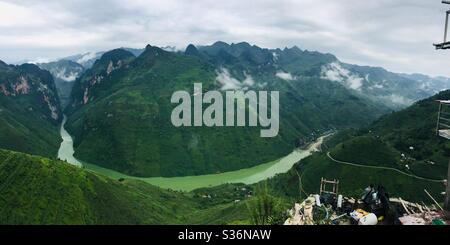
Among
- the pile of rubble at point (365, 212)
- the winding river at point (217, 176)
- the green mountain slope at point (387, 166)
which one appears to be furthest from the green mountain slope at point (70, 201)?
the pile of rubble at point (365, 212)

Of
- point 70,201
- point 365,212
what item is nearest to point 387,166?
point 70,201

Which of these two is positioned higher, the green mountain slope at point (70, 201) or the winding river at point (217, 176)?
the green mountain slope at point (70, 201)

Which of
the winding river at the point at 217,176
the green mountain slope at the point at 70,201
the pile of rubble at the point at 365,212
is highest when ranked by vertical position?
the pile of rubble at the point at 365,212

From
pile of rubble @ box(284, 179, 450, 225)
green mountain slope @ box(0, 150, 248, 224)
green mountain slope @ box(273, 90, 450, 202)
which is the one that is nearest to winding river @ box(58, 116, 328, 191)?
green mountain slope @ box(273, 90, 450, 202)

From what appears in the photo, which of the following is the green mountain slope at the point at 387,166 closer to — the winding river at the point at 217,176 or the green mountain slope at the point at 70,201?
the green mountain slope at the point at 70,201

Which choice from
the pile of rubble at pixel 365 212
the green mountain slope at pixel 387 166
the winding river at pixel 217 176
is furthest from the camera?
the winding river at pixel 217 176

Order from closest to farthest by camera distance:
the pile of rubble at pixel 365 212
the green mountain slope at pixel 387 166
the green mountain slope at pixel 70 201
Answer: the pile of rubble at pixel 365 212 < the green mountain slope at pixel 70 201 < the green mountain slope at pixel 387 166

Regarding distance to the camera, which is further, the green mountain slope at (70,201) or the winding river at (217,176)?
the winding river at (217,176)

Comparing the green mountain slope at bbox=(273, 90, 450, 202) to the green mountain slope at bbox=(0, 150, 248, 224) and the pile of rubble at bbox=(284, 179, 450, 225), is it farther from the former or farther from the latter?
the pile of rubble at bbox=(284, 179, 450, 225)

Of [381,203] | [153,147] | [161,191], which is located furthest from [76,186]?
[153,147]
